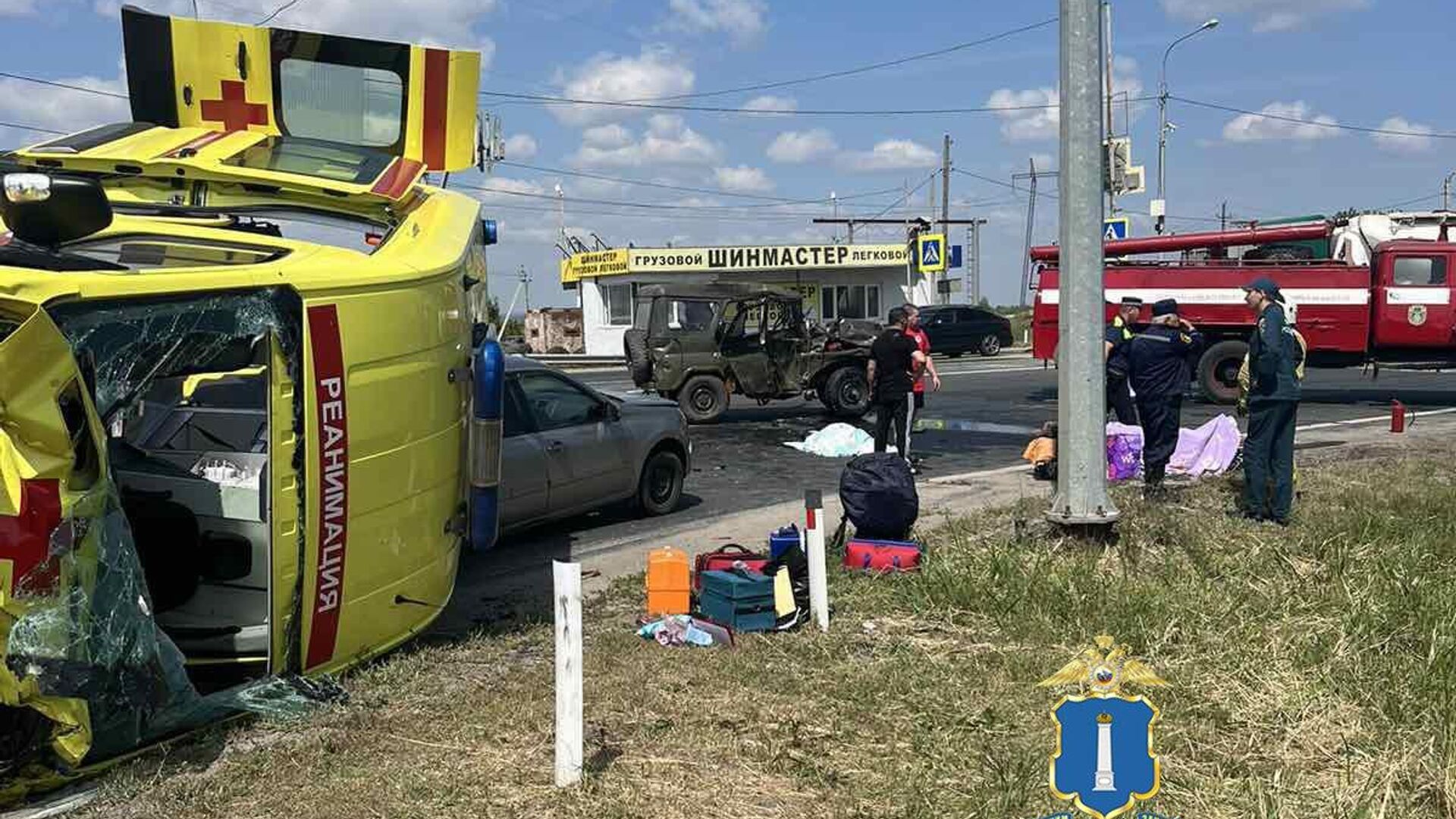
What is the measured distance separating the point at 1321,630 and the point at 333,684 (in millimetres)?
4512

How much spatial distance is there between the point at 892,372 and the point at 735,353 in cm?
581

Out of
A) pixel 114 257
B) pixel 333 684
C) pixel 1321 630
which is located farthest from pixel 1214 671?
pixel 114 257

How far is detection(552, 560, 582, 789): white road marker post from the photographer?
168 inches

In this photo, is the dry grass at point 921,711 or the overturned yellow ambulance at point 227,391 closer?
the overturned yellow ambulance at point 227,391

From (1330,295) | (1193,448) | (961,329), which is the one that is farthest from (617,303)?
(1193,448)

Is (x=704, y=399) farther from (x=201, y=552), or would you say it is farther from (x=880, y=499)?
(x=201, y=552)

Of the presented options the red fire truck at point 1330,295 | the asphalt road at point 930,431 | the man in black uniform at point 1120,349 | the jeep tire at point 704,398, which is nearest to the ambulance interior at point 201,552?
the asphalt road at point 930,431

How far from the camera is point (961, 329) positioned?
36438 mm

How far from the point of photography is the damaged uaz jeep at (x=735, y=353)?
16906 millimetres

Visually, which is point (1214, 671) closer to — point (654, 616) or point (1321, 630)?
point (1321, 630)

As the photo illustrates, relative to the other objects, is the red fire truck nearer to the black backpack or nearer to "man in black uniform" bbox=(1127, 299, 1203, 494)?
"man in black uniform" bbox=(1127, 299, 1203, 494)

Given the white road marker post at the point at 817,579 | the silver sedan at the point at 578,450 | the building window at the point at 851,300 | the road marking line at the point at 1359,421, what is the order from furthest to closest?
the building window at the point at 851,300 → the road marking line at the point at 1359,421 → the silver sedan at the point at 578,450 → the white road marker post at the point at 817,579

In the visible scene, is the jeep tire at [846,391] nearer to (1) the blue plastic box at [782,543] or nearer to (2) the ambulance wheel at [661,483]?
(2) the ambulance wheel at [661,483]

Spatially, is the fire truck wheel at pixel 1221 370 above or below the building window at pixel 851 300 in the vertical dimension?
below
